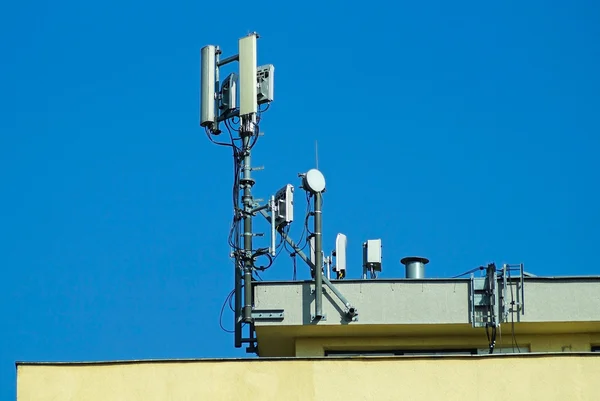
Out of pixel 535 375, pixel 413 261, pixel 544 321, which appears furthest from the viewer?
pixel 413 261

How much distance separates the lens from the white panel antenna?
3706 centimetres

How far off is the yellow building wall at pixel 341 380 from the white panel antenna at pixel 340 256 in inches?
309

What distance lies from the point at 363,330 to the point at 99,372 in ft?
22.9

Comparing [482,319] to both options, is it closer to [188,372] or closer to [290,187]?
[290,187]

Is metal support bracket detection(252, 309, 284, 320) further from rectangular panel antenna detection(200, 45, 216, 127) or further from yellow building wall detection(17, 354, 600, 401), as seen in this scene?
yellow building wall detection(17, 354, 600, 401)

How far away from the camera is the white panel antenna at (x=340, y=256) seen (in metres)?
37.1

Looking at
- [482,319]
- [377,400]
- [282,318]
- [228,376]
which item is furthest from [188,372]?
[482,319]

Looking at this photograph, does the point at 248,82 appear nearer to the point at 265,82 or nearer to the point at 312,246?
the point at 265,82

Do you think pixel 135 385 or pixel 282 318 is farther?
pixel 282 318

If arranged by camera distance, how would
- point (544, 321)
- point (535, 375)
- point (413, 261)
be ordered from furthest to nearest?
point (413, 261), point (544, 321), point (535, 375)

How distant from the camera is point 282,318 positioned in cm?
3447

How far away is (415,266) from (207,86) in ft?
19.6

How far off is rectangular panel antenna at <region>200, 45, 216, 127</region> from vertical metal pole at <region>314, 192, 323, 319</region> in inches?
125

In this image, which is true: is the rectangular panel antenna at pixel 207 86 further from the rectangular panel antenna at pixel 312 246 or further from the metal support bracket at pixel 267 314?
the metal support bracket at pixel 267 314
